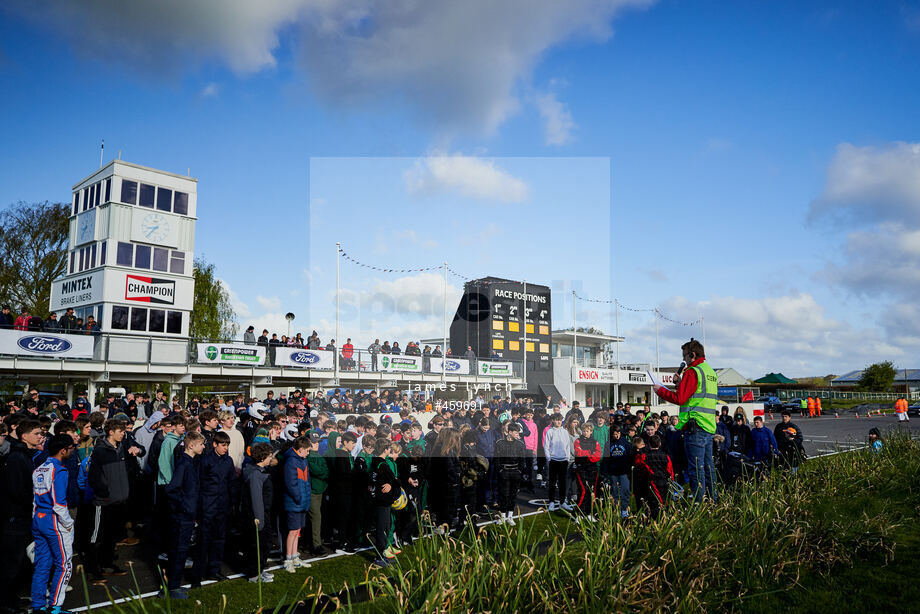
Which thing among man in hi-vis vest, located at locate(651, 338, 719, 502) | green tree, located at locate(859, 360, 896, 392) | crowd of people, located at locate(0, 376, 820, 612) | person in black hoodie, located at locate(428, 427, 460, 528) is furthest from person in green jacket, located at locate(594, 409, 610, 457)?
green tree, located at locate(859, 360, 896, 392)

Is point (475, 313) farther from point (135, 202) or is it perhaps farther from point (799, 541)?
point (799, 541)

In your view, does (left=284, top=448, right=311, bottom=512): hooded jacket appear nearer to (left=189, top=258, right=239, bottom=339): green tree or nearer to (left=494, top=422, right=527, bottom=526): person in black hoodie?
(left=494, top=422, right=527, bottom=526): person in black hoodie

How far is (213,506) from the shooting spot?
7.04 meters

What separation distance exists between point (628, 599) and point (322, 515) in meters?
6.17

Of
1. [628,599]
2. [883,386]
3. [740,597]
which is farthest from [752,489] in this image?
[883,386]

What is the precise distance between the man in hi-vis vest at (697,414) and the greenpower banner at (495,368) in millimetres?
29888

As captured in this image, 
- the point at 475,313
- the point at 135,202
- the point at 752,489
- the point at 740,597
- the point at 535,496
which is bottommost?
the point at 535,496

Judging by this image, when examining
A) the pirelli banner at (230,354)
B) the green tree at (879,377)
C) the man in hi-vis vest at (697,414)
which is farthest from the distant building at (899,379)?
the man in hi-vis vest at (697,414)

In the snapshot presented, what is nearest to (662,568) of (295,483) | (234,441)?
(295,483)

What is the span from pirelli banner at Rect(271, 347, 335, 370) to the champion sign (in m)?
8.27

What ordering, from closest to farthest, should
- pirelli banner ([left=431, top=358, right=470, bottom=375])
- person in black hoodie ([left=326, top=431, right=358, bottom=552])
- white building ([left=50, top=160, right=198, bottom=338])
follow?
person in black hoodie ([left=326, top=431, right=358, bottom=552])
white building ([left=50, top=160, right=198, bottom=338])
pirelli banner ([left=431, top=358, right=470, bottom=375])

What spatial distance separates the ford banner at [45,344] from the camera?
21.8 m

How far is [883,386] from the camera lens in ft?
274

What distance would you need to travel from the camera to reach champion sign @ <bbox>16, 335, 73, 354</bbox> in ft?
72.9
